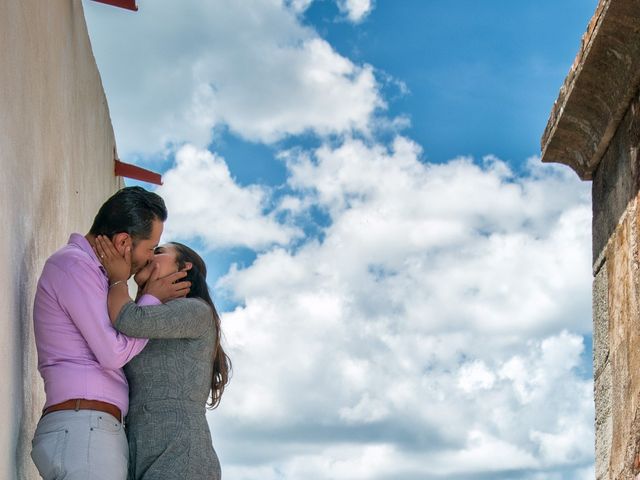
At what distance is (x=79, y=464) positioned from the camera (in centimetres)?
308

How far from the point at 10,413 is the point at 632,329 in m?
2.17

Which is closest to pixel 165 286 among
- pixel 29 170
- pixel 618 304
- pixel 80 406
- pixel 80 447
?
pixel 80 406

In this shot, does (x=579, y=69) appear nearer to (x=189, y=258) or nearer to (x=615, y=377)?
(x=615, y=377)

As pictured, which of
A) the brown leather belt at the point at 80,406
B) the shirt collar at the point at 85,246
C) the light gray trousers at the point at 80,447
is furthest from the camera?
the shirt collar at the point at 85,246

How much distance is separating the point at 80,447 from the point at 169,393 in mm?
390

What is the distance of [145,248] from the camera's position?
3.54 meters

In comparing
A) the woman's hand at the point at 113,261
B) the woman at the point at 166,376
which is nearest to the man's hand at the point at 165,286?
the woman at the point at 166,376

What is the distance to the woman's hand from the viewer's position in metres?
3.47

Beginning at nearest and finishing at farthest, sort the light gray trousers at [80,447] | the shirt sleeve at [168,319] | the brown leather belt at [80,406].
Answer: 1. the light gray trousers at [80,447]
2. the brown leather belt at [80,406]
3. the shirt sleeve at [168,319]

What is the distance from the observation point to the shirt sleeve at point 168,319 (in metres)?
3.34

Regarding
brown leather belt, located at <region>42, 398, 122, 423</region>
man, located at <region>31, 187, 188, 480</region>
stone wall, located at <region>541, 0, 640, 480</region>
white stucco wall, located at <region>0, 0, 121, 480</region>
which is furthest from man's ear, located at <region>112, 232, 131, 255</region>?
stone wall, located at <region>541, 0, 640, 480</region>

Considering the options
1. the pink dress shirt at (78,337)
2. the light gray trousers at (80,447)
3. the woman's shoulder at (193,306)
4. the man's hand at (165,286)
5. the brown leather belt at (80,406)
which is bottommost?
the light gray trousers at (80,447)

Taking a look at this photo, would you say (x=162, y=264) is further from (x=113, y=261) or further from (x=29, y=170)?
(x=29, y=170)

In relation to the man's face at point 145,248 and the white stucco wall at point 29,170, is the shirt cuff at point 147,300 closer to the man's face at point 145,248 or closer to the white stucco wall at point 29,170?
the man's face at point 145,248
